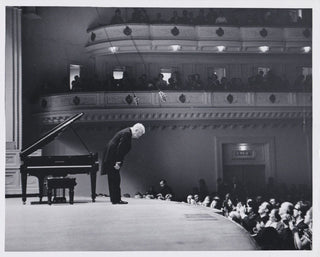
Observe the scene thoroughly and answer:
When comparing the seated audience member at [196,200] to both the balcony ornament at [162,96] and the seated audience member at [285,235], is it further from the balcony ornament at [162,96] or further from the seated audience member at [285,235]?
the balcony ornament at [162,96]

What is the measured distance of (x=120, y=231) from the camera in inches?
302

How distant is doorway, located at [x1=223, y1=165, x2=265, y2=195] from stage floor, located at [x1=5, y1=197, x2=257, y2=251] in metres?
0.84

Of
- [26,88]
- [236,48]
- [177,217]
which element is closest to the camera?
[177,217]

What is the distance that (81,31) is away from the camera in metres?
8.71

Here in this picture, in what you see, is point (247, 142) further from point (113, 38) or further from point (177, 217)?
point (113, 38)

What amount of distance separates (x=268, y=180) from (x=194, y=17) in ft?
8.63

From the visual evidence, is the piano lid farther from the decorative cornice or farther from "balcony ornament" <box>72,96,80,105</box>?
"balcony ornament" <box>72,96,80,105</box>

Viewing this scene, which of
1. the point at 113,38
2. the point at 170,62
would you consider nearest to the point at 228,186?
the point at 170,62

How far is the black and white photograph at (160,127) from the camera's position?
7883 mm

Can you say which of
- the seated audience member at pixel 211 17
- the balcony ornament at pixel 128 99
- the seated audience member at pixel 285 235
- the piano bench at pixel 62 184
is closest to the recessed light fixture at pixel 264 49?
the seated audience member at pixel 211 17

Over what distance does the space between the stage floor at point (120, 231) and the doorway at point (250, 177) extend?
838mm

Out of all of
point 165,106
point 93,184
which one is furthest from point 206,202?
point 93,184

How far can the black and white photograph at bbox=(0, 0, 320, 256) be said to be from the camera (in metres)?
7.88

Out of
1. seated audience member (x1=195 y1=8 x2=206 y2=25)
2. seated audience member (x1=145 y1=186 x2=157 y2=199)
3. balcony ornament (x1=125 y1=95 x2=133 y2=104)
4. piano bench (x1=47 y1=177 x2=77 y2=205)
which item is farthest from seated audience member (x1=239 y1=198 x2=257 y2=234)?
seated audience member (x1=195 y1=8 x2=206 y2=25)
